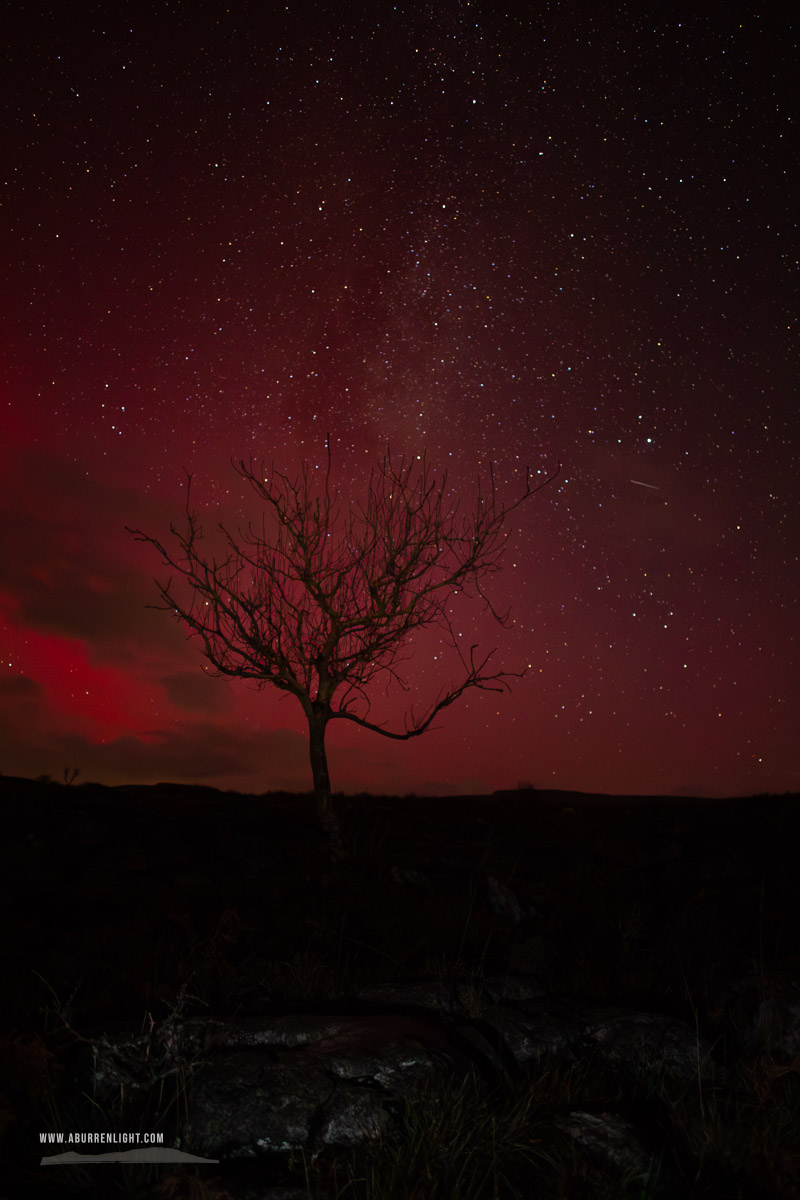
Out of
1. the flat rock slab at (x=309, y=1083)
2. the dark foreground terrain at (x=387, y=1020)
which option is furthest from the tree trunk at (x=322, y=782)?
the flat rock slab at (x=309, y=1083)

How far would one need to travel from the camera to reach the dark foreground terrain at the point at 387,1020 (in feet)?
15.1

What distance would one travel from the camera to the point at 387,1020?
19.7ft

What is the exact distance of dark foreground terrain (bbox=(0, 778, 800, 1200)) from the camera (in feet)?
15.1

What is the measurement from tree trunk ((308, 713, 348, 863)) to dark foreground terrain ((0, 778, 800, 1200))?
508 mm

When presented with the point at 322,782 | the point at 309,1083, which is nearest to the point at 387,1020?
the point at 309,1083

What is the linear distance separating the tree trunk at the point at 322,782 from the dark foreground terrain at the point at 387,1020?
508 millimetres

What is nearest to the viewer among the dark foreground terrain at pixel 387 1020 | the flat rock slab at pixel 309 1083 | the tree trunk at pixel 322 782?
the dark foreground terrain at pixel 387 1020

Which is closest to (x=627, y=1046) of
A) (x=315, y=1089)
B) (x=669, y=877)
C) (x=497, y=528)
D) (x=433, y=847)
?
(x=315, y=1089)

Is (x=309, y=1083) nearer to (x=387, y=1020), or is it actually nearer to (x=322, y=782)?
(x=387, y=1020)

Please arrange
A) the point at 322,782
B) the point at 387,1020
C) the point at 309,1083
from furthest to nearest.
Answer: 1. the point at 322,782
2. the point at 387,1020
3. the point at 309,1083

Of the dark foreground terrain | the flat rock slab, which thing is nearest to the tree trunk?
the dark foreground terrain

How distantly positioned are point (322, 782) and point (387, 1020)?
7401mm

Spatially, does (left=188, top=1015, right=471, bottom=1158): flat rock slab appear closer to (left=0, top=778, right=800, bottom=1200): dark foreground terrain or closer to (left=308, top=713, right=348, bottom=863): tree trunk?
(left=0, top=778, right=800, bottom=1200): dark foreground terrain

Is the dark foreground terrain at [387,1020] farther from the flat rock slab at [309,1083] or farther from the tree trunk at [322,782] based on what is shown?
the tree trunk at [322,782]
